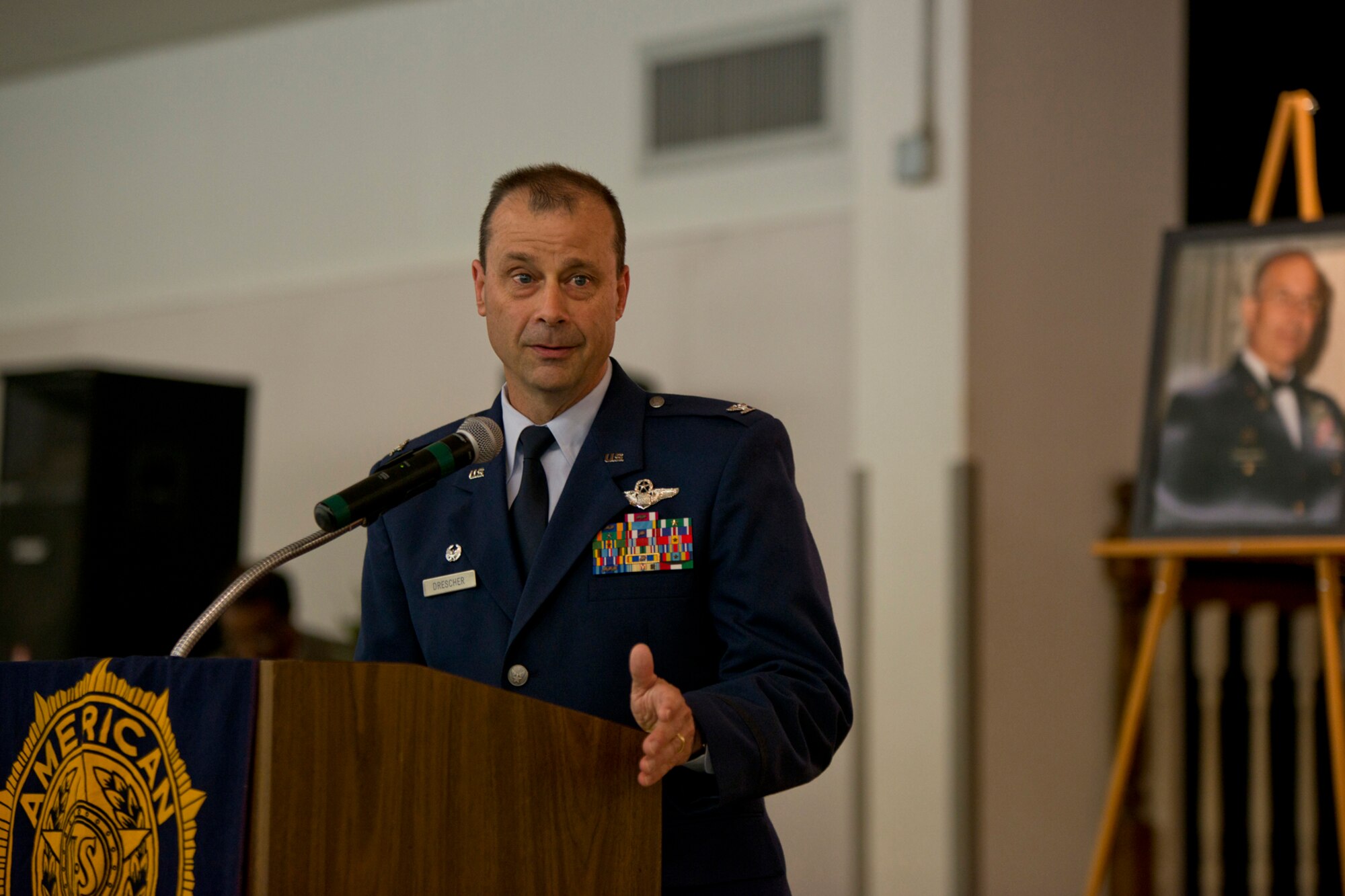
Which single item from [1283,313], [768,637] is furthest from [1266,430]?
[768,637]

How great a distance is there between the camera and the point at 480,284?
1.55 metres

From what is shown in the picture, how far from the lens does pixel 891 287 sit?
4258mm

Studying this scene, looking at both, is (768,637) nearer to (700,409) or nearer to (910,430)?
(700,409)

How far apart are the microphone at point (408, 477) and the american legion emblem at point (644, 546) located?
138 mm

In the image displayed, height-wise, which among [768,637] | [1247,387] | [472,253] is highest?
[472,253]

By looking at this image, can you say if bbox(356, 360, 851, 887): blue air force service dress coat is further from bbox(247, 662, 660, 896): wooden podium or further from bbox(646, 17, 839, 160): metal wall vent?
bbox(646, 17, 839, 160): metal wall vent

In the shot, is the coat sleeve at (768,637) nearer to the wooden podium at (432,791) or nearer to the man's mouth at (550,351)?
the wooden podium at (432,791)

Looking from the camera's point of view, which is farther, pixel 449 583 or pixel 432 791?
pixel 449 583

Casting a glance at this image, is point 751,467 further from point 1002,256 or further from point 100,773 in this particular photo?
point 1002,256

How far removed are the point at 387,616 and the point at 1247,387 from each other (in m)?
2.25

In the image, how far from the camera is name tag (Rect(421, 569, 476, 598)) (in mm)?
1431

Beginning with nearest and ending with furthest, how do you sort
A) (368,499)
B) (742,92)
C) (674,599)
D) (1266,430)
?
(368,499) → (674,599) → (1266,430) → (742,92)

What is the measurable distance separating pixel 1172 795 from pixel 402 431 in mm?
2795

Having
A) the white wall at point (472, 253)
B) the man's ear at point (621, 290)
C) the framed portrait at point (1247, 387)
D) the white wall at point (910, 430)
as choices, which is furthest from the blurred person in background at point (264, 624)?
the man's ear at point (621, 290)
